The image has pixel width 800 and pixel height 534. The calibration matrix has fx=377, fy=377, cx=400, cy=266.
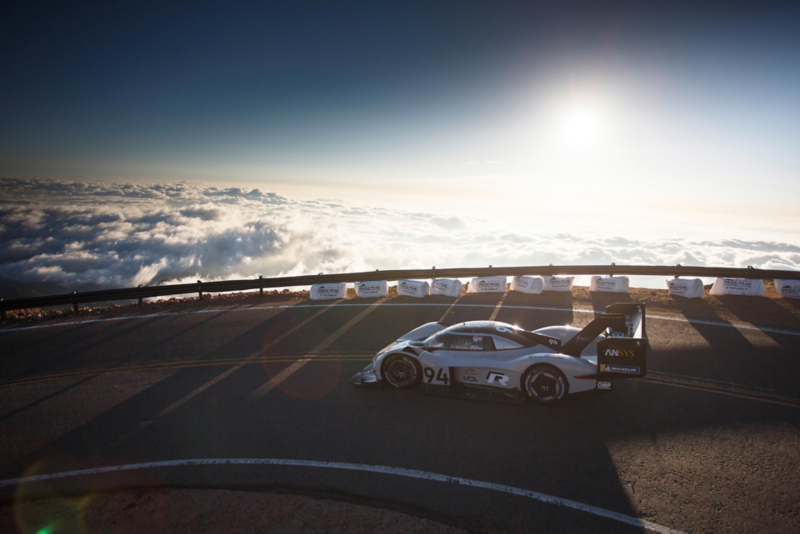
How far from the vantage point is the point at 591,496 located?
5.32 m

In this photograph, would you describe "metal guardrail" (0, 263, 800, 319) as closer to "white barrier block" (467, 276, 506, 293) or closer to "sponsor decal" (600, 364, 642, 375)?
"white barrier block" (467, 276, 506, 293)

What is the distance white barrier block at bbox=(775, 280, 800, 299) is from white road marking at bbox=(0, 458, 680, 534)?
14.6 meters

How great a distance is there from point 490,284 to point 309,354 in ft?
29.4

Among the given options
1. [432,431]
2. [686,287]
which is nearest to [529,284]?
[686,287]

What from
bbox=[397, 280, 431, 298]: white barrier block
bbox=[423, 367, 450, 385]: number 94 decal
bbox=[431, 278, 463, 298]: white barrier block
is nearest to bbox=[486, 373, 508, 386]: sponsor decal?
bbox=[423, 367, 450, 385]: number 94 decal

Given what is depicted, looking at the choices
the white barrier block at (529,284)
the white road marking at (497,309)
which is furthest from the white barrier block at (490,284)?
the white barrier block at (529,284)

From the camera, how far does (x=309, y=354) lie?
10.9 m

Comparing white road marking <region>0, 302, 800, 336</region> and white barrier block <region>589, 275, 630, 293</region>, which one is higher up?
white barrier block <region>589, 275, 630, 293</region>

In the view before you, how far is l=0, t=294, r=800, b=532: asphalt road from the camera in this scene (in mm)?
5316

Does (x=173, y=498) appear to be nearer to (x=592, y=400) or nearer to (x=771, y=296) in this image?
(x=592, y=400)

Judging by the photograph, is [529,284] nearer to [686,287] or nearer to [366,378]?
[686,287]

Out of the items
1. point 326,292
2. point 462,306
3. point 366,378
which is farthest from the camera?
point 326,292

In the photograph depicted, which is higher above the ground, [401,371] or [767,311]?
[767,311]

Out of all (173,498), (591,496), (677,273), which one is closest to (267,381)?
(173,498)
